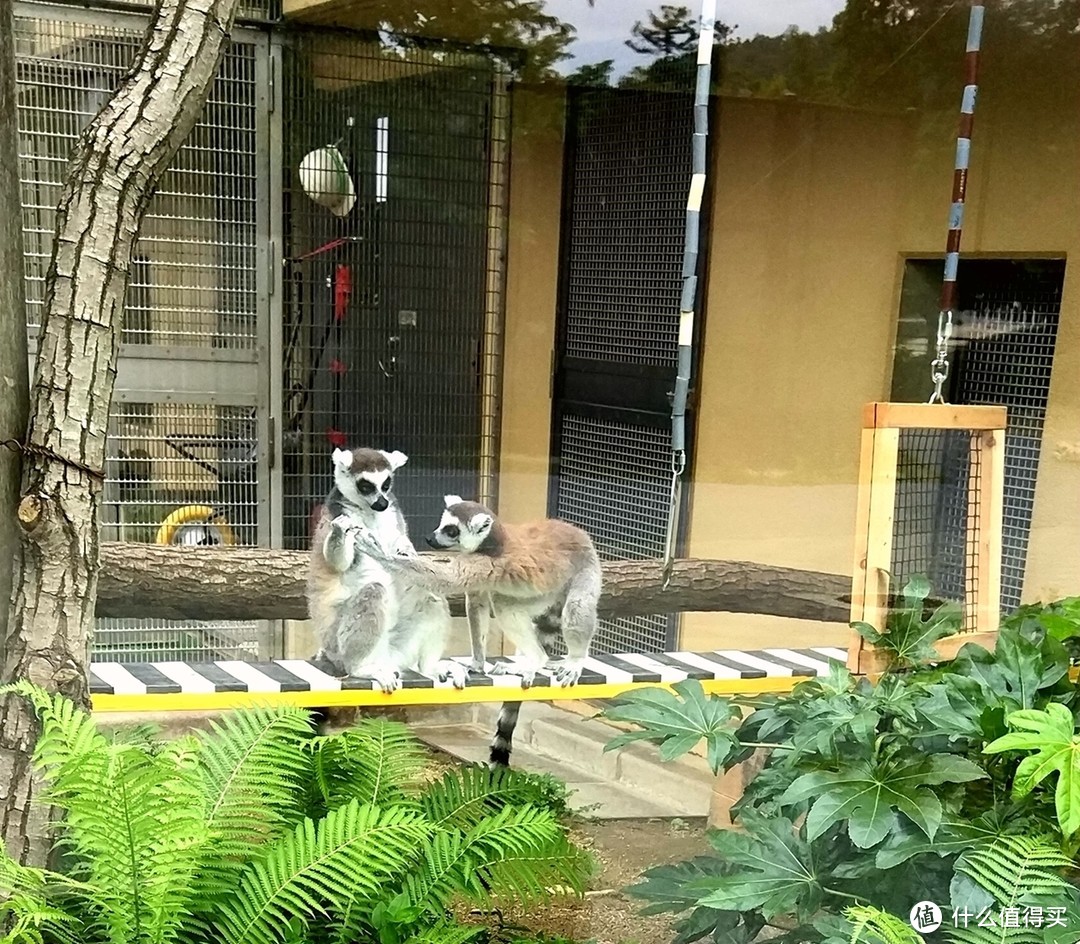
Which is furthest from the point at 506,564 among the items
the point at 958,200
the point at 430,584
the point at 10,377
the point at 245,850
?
the point at 958,200

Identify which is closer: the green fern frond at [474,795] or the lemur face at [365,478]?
the green fern frond at [474,795]

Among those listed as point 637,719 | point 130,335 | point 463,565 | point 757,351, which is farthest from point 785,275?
point 130,335

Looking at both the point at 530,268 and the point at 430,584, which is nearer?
the point at 430,584

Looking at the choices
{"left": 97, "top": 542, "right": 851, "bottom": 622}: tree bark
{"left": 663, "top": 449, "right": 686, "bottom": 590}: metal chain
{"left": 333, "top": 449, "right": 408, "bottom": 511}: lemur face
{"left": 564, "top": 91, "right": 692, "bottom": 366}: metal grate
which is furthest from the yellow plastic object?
{"left": 663, "top": 449, "right": 686, "bottom": 590}: metal chain

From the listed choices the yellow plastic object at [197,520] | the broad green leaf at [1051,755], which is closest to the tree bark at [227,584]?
the yellow plastic object at [197,520]

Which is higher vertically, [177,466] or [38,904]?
[177,466]

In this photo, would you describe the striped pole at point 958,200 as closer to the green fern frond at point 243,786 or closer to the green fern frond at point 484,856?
the green fern frond at point 484,856

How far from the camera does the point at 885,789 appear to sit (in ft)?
4.39

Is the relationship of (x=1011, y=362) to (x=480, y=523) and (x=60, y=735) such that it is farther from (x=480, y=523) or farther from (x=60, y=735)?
(x=60, y=735)

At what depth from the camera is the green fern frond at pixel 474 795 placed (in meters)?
1.84

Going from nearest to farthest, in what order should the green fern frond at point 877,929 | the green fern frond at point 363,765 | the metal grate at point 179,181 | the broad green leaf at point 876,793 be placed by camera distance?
the green fern frond at point 877,929 → the broad green leaf at point 876,793 → the green fern frond at point 363,765 → the metal grate at point 179,181

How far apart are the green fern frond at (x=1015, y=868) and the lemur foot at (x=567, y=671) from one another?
105cm

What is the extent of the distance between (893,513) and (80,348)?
1.65 meters

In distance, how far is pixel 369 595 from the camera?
6.88ft
